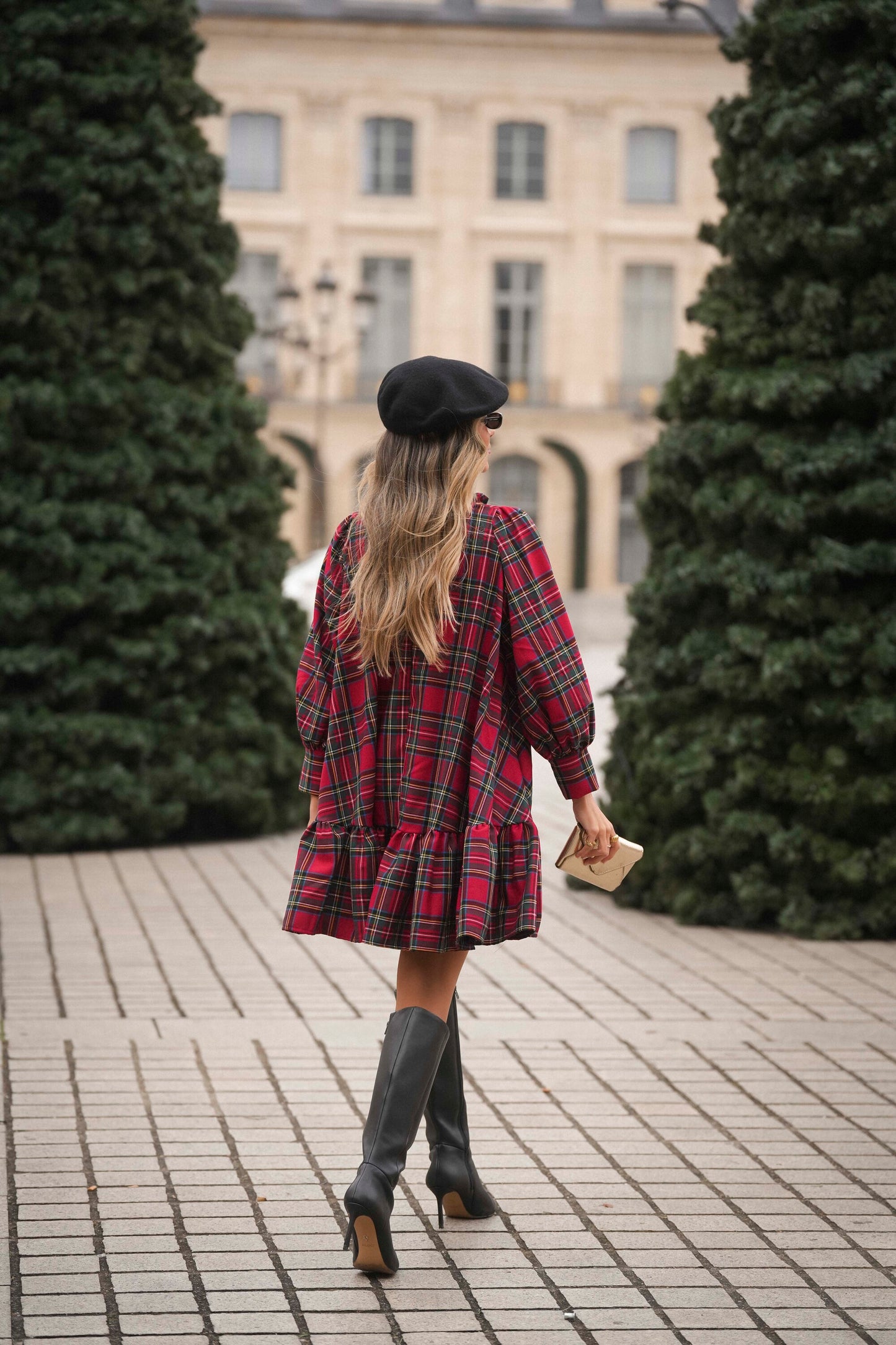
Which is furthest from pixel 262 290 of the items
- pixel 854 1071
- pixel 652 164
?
pixel 854 1071

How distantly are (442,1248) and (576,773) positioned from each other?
1089mm

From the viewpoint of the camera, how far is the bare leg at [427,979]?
3.87 metres

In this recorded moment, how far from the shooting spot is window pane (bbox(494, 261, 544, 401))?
1687 inches

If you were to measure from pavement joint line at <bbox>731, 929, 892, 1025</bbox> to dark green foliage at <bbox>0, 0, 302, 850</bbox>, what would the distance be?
3216 mm

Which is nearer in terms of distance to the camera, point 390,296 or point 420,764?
point 420,764

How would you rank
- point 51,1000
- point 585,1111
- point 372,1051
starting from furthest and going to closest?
point 51,1000
point 372,1051
point 585,1111

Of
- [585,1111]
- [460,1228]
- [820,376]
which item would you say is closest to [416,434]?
[460,1228]

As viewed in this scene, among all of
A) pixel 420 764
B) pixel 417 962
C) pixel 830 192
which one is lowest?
pixel 417 962

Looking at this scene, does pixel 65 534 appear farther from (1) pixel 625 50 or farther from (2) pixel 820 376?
(1) pixel 625 50

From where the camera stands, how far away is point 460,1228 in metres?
4.12

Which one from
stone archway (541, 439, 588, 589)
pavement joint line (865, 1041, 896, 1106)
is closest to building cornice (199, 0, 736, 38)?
stone archway (541, 439, 588, 589)

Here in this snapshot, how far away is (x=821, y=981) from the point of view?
6.70 m

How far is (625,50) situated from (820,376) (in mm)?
37331

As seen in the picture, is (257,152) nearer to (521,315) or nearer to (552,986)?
(521,315)
